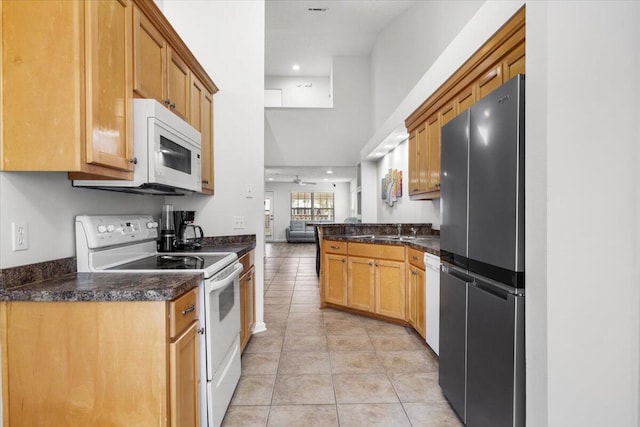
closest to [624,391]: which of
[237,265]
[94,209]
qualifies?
[237,265]

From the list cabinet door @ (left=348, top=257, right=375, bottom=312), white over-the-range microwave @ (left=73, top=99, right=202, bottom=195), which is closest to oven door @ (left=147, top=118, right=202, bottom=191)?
white over-the-range microwave @ (left=73, top=99, right=202, bottom=195)

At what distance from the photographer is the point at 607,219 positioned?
1169 mm

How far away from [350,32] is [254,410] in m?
6.43

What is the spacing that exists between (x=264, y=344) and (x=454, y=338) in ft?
5.59

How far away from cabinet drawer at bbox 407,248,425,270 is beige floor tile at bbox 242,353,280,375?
1438mm

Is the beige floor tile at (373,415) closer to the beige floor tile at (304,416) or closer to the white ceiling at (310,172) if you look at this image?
the beige floor tile at (304,416)

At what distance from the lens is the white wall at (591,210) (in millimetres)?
1160

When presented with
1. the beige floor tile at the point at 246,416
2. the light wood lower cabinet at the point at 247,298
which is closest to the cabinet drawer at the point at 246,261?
the light wood lower cabinet at the point at 247,298

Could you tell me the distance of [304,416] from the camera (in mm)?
1916

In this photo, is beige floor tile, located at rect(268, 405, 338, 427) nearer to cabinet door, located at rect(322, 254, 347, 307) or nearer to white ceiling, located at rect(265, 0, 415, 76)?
cabinet door, located at rect(322, 254, 347, 307)

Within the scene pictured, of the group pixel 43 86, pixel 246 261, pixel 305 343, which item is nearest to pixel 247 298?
pixel 246 261

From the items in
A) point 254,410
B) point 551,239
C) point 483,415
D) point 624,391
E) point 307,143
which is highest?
point 307,143

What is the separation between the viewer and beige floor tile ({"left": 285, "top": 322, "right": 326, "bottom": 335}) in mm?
3215

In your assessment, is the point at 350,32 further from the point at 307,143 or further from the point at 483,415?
the point at 483,415
